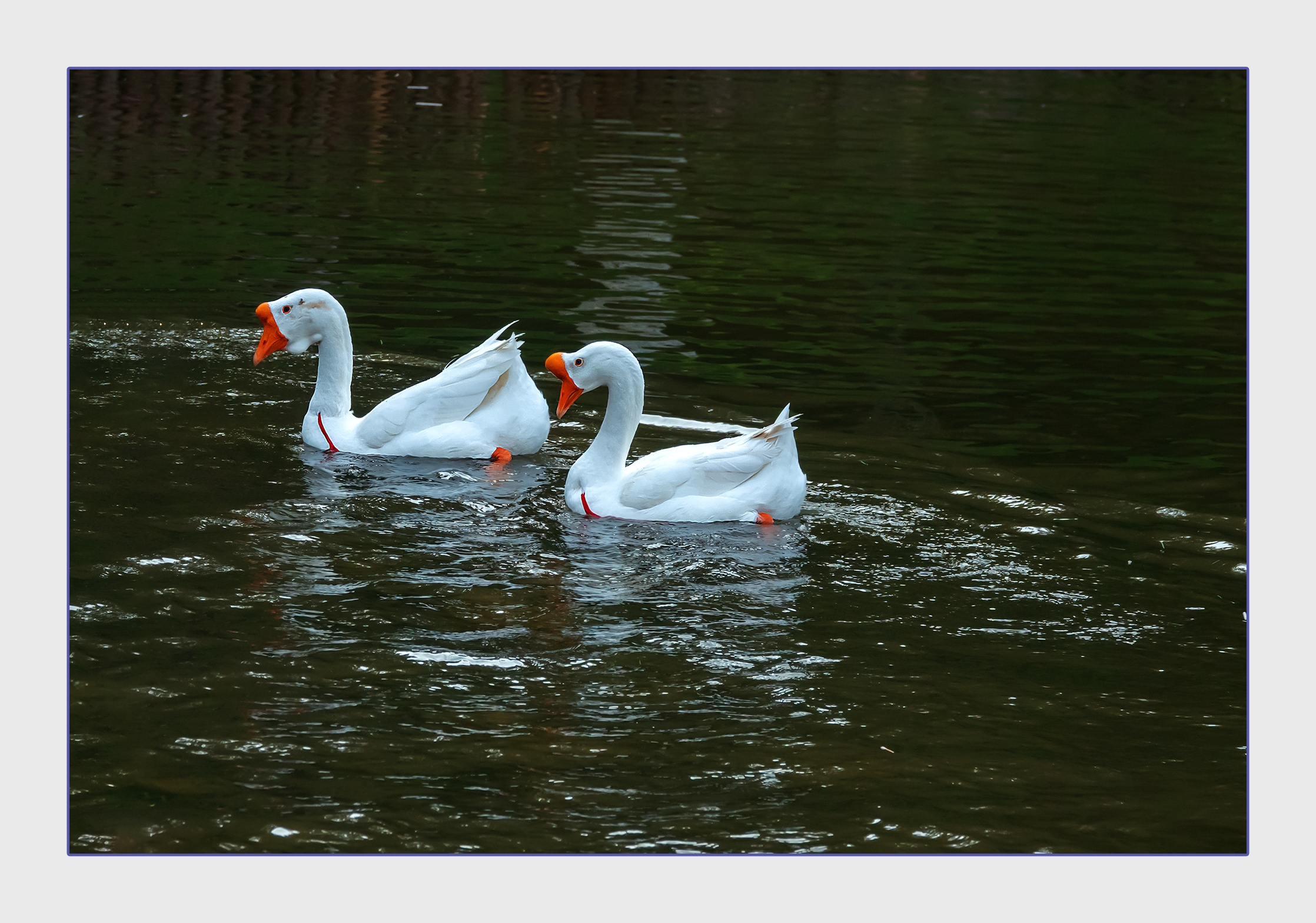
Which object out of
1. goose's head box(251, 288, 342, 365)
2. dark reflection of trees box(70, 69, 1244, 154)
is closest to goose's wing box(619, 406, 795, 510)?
goose's head box(251, 288, 342, 365)

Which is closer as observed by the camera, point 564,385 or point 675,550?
point 675,550

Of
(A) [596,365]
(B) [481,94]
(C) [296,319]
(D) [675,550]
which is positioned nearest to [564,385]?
(A) [596,365]

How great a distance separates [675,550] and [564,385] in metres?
1.61

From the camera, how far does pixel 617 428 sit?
32.9 feet

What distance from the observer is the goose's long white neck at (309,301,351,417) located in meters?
11.3

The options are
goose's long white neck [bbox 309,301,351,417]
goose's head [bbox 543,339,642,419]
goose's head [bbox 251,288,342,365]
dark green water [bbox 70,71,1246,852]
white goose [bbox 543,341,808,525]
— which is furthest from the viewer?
goose's head [bbox 251,288,342,365]

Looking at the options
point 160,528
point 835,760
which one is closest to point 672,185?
point 160,528

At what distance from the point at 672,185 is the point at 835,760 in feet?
58.0

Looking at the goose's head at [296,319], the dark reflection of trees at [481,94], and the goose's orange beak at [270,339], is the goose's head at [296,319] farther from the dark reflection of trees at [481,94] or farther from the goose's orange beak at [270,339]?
the dark reflection of trees at [481,94]

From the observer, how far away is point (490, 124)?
98.5ft

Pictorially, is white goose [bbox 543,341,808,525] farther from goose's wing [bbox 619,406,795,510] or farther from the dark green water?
the dark green water

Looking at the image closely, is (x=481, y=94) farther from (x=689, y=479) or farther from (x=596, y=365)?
(x=689, y=479)

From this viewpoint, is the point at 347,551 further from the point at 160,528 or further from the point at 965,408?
the point at 965,408

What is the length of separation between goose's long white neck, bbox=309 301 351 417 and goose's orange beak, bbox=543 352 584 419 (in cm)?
200
